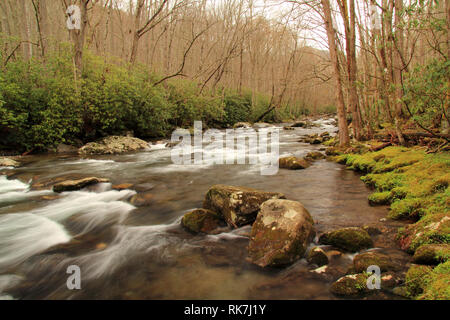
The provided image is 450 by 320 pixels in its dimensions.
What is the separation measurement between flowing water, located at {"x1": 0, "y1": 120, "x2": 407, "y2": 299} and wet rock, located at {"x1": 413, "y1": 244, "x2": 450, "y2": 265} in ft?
0.89

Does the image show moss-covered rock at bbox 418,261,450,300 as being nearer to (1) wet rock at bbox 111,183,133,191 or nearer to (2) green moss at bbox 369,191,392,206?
(2) green moss at bbox 369,191,392,206

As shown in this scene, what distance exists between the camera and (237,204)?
12.6ft

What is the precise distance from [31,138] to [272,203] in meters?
9.75

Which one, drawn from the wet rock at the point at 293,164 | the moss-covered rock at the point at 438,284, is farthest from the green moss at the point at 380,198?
the wet rock at the point at 293,164

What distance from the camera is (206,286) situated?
2.58m

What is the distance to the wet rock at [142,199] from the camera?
5102 mm

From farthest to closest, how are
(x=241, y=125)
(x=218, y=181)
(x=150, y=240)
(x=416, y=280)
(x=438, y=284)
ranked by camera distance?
(x=241, y=125), (x=218, y=181), (x=150, y=240), (x=416, y=280), (x=438, y=284)

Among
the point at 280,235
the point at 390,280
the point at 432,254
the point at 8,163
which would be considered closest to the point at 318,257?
the point at 280,235

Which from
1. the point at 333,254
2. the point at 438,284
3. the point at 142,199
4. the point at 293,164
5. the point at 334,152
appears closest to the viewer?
the point at 438,284

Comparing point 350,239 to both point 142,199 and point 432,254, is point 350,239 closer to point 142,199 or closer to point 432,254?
point 432,254

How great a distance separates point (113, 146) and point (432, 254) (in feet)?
35.3

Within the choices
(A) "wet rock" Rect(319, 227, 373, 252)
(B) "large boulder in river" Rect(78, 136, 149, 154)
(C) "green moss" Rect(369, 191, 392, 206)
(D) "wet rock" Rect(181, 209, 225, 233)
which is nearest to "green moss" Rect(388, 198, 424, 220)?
(C) "green moss" Rect(369, 191, 392, 206)
